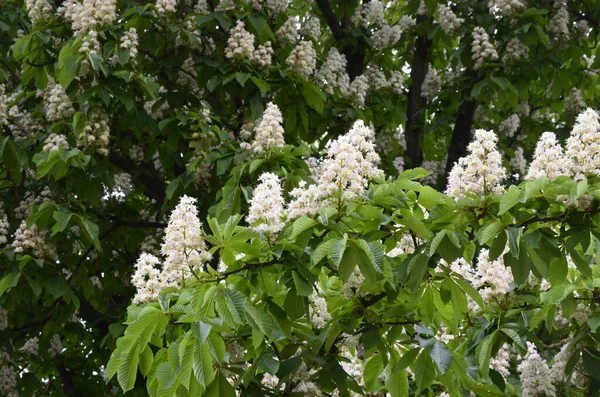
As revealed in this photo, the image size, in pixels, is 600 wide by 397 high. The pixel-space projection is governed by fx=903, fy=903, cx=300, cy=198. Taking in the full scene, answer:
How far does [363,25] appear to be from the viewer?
826 centimetres

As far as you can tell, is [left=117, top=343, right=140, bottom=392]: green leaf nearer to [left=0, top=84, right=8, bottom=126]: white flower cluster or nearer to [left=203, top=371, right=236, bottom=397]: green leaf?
[left=203, top=371, right=236, bottom=397]: green leaf

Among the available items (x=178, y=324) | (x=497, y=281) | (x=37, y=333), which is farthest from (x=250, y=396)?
(x=37, y=333)

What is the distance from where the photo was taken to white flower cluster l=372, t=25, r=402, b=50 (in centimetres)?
796

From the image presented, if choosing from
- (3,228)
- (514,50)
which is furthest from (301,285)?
(514,50)

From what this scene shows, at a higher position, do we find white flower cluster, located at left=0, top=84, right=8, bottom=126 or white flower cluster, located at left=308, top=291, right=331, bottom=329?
white flower cluster, located at left=0, top=84, right=8, bottom=126

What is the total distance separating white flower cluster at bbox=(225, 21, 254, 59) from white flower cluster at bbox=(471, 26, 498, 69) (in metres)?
1.87

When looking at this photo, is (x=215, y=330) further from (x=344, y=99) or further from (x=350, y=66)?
(x=350, y=66)

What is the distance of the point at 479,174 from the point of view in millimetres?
3453

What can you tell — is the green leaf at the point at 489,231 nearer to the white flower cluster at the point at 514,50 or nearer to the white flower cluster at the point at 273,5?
the white flower cluster at the point at 273,5

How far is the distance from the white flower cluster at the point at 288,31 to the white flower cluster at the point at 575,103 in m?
2.71

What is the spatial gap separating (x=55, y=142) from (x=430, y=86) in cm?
376

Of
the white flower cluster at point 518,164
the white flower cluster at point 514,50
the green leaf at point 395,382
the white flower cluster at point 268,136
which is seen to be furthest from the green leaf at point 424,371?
the white flower cluster at point 518,164

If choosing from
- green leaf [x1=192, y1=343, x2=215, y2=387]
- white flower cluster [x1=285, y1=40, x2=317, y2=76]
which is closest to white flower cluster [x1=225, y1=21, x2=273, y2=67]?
white flower cluster [x1=285, y1=40, x2=317, y2=76]

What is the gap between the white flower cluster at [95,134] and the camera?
5.91 metres
